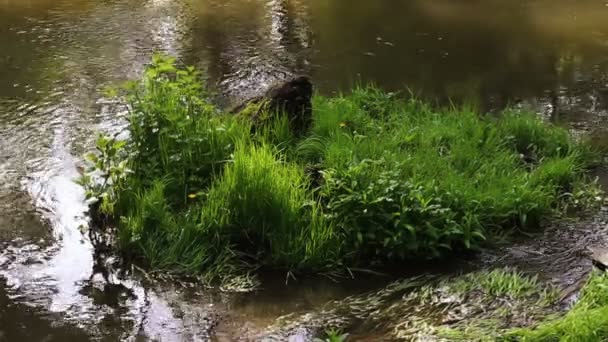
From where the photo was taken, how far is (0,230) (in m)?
4.38

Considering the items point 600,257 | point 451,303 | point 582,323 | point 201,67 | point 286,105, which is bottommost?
point 451,303

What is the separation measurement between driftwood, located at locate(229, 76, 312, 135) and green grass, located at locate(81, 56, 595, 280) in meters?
0.07

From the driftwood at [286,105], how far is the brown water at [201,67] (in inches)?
48.0

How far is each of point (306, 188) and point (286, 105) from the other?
2.85 ft

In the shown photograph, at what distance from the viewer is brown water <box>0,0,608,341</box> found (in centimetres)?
383

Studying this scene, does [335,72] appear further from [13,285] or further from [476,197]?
[13,285]

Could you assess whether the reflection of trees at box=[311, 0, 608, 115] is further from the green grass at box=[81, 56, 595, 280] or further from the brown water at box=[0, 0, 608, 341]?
the green grass at box=[81, 56, 595, 280]

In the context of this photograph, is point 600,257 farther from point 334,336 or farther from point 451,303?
point 334,336

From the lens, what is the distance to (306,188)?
14.8 ft

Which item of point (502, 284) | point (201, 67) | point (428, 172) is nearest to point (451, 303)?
point (502, 284)

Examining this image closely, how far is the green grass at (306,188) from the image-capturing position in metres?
4.21

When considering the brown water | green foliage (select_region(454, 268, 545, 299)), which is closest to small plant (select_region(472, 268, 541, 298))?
green foliage (select_region(454, 268, 545, 299))

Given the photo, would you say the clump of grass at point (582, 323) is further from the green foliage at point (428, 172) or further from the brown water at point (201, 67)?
the brown water at point (201, 67)

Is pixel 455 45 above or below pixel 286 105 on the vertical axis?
below
